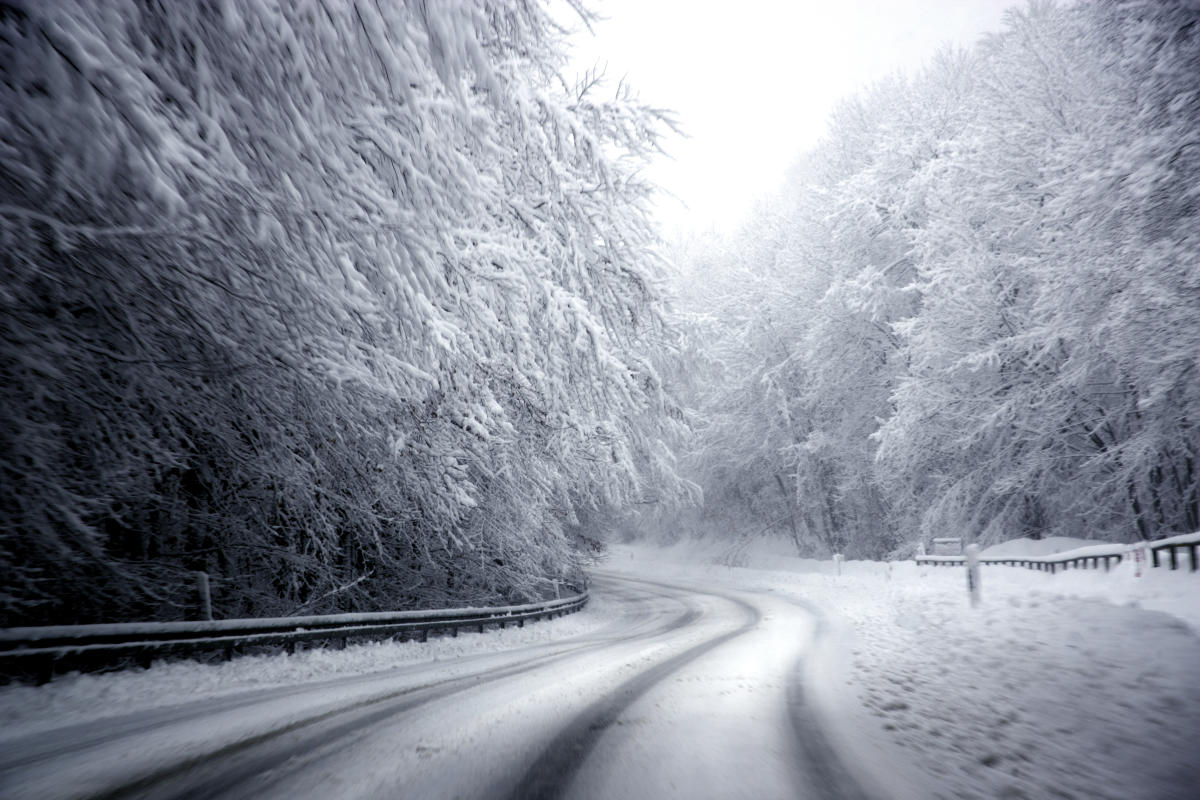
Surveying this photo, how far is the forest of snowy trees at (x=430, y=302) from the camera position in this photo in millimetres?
3756

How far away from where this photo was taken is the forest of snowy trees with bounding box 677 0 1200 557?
12.6 m

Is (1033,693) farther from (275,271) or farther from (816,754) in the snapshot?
(275,271)

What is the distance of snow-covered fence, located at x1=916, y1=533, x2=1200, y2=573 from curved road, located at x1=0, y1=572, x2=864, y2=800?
17.2 ft

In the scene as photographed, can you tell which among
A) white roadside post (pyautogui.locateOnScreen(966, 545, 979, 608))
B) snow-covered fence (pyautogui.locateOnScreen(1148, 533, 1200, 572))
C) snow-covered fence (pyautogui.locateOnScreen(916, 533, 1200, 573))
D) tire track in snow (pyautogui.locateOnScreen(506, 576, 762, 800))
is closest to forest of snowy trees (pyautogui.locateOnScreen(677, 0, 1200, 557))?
snow-covered fence (pyautogui.locateOnScreen(916, 533, 1200, 573))

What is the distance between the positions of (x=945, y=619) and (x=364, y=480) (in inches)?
320

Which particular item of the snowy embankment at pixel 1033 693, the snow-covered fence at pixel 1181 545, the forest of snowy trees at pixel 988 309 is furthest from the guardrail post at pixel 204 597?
the snow-covered fence at pixel 1181 545

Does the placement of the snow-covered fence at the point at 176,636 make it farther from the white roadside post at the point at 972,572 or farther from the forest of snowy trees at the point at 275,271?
the white roadside post at the point at 972,572

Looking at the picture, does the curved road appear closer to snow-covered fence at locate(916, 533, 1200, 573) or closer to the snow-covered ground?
the snow-covered ground

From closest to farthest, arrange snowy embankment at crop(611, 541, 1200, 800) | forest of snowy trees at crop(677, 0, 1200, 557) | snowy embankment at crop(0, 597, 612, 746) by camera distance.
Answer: snowy embankment at crop(611, 541, 1200, 800) < snowy embankment at crop(0, 597, 612, 746) < forest of snowy trees at crop(677, 0, 1200, 557)

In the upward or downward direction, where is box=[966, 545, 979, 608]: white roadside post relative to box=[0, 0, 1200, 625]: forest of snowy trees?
downward

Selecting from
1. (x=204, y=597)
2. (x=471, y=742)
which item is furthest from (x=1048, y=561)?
(x=204, y=597)

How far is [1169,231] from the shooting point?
12.4 m

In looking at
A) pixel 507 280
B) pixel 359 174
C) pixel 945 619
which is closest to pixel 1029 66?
pixel 945 619

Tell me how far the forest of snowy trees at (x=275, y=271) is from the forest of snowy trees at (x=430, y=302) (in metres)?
Result: 0.03
